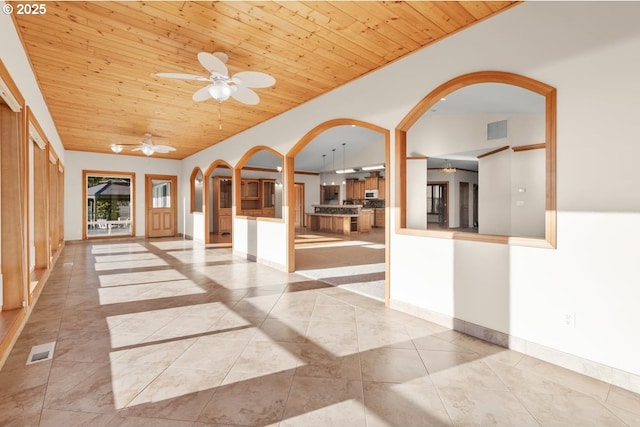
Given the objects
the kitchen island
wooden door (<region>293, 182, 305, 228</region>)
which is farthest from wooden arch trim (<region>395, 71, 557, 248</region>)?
wooden door (<region>293, 182, 305, 228</region>)

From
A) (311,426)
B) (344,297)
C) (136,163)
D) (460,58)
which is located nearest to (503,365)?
(311,426)

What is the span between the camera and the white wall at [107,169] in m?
9.15

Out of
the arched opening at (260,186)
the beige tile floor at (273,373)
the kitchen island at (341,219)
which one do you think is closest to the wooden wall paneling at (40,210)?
the beige tile floor at (273,373)

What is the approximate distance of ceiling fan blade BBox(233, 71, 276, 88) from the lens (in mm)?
2996

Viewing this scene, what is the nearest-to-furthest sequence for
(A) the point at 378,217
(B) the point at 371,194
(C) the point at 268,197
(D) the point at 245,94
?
(D) the point at 245,94 < (C) the point at 268,197 < (B) the point at 371,194 < (A) the point at 378,217

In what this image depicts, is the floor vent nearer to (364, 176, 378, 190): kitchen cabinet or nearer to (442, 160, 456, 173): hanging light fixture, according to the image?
(442, 160, 456, 173): hanging light fixture

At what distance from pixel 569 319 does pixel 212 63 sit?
358 centimetres

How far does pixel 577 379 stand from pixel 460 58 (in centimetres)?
275

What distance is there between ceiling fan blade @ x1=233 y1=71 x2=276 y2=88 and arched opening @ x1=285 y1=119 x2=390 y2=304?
1.32 metres

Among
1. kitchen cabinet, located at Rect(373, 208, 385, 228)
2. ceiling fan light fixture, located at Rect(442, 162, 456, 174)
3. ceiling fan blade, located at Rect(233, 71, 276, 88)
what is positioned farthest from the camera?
kitchen cabinet, located at Rect(373, 208, 385, 228)

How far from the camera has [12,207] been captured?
114 inches

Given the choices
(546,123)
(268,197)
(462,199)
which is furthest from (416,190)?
(546,123)

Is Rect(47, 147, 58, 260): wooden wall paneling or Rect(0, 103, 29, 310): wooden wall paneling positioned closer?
Rect(0, 103, 29, 310): wooden wall paneling

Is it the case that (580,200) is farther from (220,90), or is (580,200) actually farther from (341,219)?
(341,219)
